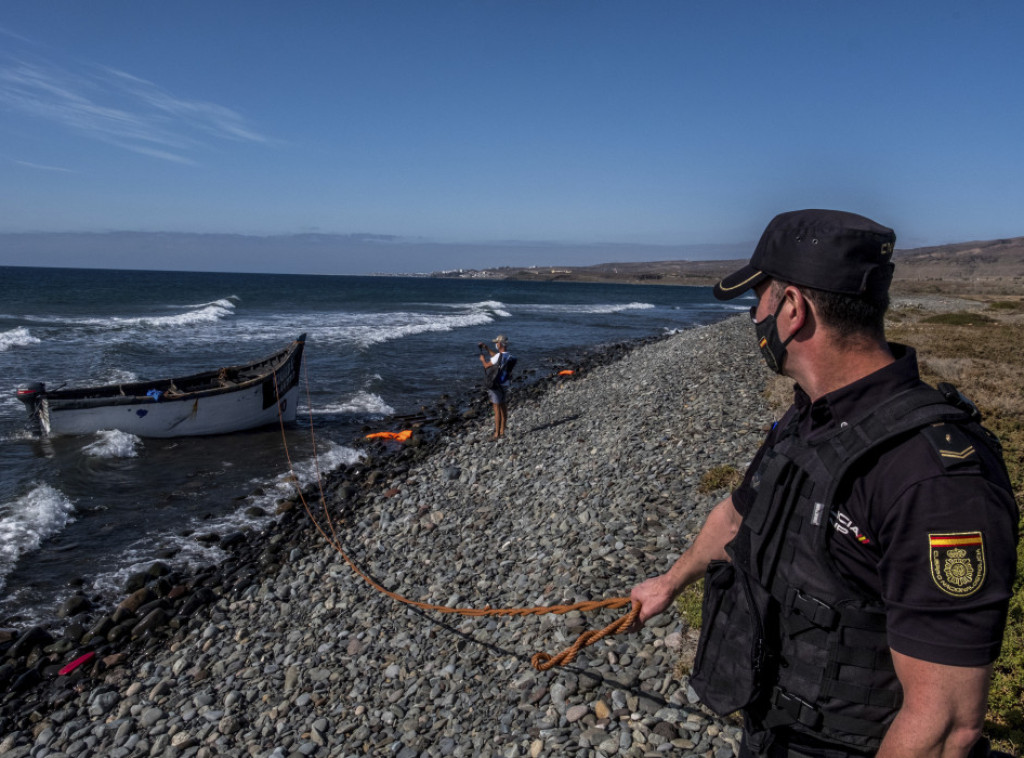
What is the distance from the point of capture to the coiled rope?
3373 millimetres

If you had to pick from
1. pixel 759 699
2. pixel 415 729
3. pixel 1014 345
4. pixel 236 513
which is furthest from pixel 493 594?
pixel 1014 345

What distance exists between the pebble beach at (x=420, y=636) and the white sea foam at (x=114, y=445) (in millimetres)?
6884

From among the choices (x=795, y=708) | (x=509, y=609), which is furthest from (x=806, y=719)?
(x=509, y=609)

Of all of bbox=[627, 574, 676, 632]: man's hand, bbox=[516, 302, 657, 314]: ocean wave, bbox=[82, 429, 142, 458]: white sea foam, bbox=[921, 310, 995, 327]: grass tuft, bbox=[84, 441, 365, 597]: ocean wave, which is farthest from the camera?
bbox=[516, 302, 657, 314]: ocean wave

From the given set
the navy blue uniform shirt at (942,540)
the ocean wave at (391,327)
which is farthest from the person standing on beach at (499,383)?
the ocean wave at (391,327)

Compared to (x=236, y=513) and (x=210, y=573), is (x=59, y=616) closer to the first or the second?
(x=210, y=573)

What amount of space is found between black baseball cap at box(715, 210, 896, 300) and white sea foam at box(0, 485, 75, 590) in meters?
11.9

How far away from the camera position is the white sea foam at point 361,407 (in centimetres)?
2062

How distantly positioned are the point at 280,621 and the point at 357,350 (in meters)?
26.7

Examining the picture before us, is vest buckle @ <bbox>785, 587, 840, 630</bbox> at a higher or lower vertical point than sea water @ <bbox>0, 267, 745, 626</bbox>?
higher

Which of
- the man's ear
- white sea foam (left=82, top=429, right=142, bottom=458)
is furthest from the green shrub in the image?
white sea foam (left=82, top=429, right=142, bottom=458)

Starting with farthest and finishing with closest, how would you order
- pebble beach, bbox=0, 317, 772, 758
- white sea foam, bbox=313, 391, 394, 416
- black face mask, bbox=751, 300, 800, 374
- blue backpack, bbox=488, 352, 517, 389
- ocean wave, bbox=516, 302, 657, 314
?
ocean wave, bbox=516, 302, 657, 314 < white sea foam, bbox=313, 391, 394, 416 < blue backpack, bbox=488, 352, 517, 389 < pebble beach, bbox=0, 317, 772, 758 < black face mask, bbox=751, 300, 800, 374

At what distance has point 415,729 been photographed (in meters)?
5.05

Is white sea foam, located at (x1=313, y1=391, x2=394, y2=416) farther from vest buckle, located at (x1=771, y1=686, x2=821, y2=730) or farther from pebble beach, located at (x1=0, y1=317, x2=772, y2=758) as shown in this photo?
vest buckle, located at (x1=771, y1=686, x2=821, y2=730)
